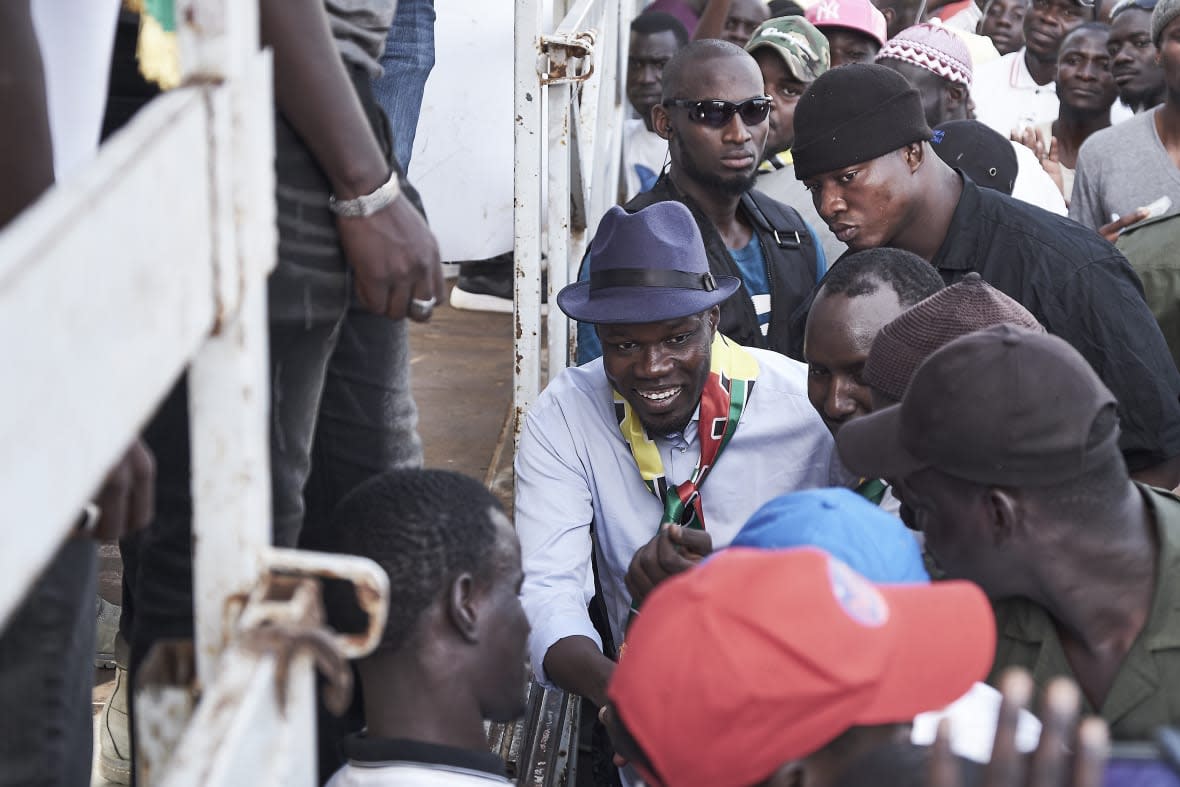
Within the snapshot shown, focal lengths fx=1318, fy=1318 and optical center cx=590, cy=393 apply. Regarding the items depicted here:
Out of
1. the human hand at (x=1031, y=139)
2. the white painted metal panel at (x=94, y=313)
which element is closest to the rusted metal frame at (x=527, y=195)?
the white painted metal panel at (x=94, y=313)

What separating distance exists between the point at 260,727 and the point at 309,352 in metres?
0.77

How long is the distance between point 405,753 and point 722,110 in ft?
9.26

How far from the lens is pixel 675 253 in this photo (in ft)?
9.80

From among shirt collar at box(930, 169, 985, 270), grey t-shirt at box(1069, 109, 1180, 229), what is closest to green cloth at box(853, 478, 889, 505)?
shirt collar at box(930, 169, 985, 270)

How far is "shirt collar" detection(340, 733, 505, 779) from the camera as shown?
1754 millimetres

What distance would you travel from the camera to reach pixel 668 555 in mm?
2510

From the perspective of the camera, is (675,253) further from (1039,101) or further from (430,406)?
(1039,101)

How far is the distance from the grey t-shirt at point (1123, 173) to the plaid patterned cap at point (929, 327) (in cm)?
224

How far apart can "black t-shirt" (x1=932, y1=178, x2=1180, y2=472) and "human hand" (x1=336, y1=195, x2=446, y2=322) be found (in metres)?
1.91

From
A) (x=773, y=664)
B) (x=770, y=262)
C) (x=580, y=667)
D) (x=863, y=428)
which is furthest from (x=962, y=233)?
(x=773, y=664)

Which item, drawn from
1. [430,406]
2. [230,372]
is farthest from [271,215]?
[430,406]

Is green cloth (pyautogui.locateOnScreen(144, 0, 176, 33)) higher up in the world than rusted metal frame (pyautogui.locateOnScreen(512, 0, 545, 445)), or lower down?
higher up

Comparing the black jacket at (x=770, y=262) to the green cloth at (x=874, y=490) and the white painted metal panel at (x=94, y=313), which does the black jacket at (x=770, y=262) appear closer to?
the green cloth at (x=874, y=490)

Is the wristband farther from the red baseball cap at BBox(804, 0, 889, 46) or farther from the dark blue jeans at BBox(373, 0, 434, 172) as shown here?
the red baseball cap at BBox(804, 0, 889, 46)
